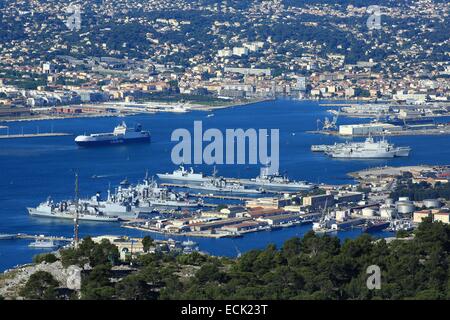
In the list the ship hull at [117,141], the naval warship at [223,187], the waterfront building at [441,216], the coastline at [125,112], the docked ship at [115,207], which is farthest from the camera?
the coastline at [125,112]

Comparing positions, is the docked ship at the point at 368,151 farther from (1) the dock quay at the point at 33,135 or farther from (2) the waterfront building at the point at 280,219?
(2) the waterfront building at the point at 280,219

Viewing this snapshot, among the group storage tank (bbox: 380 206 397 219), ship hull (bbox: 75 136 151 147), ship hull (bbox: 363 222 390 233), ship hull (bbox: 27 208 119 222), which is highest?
ship hull (bbox: 75 136 151 147)

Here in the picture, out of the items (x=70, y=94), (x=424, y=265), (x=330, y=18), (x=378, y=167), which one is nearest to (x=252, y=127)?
(x=378, y=167)

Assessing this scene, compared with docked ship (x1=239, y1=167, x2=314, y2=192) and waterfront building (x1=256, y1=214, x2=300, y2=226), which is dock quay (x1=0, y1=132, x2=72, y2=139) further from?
waterfront building (x1=256, y1=214, x2=300, y2=226)

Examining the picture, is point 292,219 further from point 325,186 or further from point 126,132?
point 126,132

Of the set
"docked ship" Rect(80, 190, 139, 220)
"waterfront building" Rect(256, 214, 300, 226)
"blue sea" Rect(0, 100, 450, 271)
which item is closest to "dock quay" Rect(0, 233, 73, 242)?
"blue sea" Rect(0, 100, 450, 271)

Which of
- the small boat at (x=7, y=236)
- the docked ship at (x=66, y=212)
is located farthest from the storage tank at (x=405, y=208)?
the small boat at (x=7, y=236)
